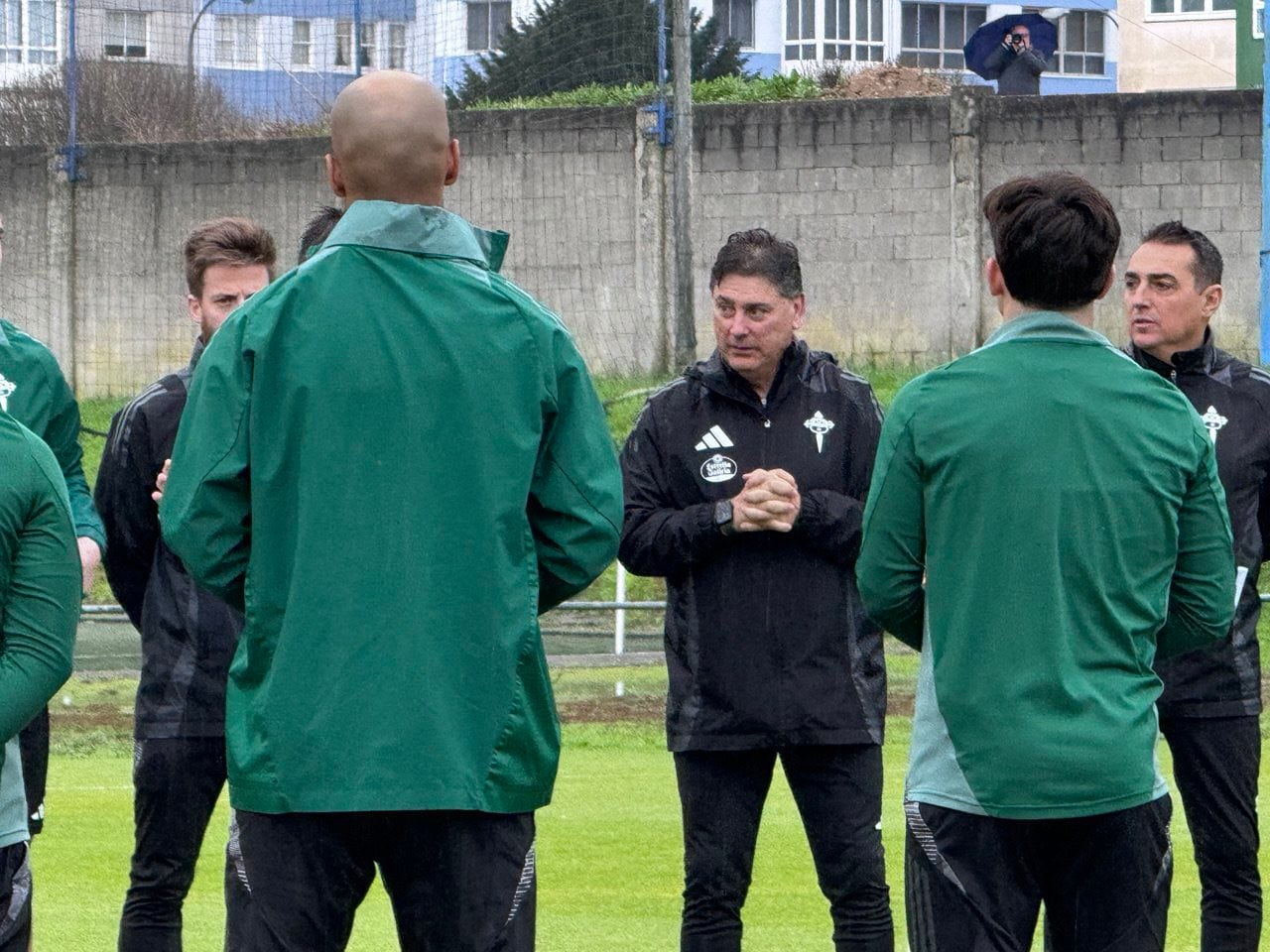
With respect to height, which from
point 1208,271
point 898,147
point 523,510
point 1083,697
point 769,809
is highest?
point 898,147

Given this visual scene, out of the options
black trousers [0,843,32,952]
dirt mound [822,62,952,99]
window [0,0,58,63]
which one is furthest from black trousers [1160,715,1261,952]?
dirt mound [822,62,952,99]

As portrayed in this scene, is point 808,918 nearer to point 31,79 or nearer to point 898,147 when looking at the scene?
point 898,147

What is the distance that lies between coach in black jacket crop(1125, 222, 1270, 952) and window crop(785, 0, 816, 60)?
43770 millimetres

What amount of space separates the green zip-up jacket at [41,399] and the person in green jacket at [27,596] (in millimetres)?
1941

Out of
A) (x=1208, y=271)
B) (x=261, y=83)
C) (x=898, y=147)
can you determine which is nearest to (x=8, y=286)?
(x=261, y=83)

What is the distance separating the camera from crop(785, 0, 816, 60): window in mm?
48531

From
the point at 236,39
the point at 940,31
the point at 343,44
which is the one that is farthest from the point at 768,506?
the point at 940,31

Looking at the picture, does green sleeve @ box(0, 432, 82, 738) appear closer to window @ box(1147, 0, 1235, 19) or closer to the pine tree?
the pine tree

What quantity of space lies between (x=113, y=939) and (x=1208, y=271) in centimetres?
398

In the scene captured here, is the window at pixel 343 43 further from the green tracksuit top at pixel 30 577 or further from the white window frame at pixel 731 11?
the white window frame at pixel 731 11

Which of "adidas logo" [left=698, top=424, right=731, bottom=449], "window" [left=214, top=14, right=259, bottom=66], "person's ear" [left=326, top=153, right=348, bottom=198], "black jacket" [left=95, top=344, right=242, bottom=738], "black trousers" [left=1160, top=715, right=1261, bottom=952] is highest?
"window" [left=214, top=14, right=259, bottom=66]

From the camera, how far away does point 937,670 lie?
3699 mm

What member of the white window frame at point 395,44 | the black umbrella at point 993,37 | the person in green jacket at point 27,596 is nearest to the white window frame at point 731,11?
the black umbrella at point 993,37

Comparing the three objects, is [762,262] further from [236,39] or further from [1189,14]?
[1189,14]
